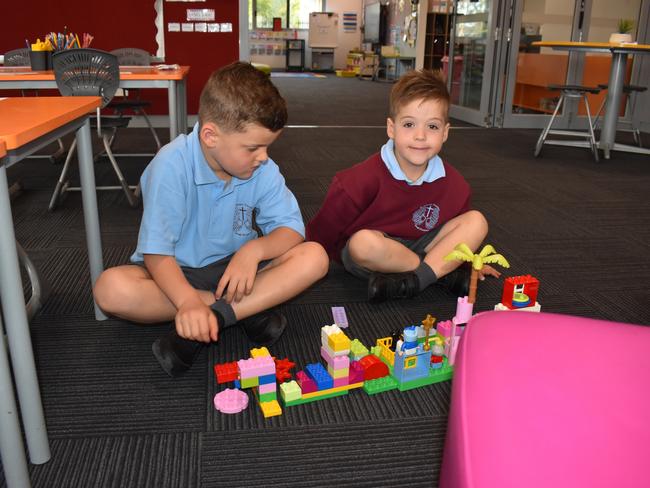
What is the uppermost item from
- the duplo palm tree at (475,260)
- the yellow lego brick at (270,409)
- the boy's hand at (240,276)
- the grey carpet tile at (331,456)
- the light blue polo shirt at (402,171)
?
the light blue polo shirt at (402,171)

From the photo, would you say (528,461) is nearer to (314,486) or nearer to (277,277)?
(314,486)

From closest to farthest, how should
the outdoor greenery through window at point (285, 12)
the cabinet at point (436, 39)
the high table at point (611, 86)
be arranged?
the high table at point (611, 86) → the cabinet at point (436, 39) → the outdoor greenery through window at point (285, 12)

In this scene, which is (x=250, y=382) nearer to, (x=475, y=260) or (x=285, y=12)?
(x=475, y=260)

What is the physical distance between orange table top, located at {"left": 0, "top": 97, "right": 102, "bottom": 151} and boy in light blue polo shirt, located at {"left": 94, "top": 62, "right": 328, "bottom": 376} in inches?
8.8

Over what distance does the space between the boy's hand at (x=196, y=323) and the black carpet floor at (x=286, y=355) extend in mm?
147

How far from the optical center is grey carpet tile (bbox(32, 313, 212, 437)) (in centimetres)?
119

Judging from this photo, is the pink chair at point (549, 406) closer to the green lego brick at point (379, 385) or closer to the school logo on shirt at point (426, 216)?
the green lego brick at point (379, 385)

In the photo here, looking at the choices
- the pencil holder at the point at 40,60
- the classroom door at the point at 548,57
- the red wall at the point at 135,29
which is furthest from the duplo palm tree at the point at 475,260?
the red wall at the point at 135,29

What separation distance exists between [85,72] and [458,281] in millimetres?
2046

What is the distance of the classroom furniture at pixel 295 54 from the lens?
13906 mm

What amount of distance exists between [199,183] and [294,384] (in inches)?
20.3

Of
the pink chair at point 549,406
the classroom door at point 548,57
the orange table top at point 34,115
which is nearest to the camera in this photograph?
the pink chair at point 549,406

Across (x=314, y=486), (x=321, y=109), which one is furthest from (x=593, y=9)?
(x=314, y=486)

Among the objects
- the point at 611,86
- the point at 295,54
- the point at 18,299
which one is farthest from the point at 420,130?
the point at 295,54
